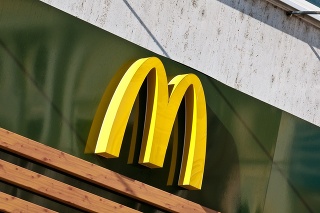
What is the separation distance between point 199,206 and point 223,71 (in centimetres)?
171

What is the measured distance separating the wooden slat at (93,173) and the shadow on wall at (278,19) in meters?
2.45

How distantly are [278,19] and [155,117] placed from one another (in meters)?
2.73

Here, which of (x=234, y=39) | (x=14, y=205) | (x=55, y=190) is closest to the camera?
(x=14, y=205)

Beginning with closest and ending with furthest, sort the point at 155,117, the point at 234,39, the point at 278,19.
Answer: the point at 155,117 → the point at 234,39 → the point at 278,19

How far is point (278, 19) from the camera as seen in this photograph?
1187 cm

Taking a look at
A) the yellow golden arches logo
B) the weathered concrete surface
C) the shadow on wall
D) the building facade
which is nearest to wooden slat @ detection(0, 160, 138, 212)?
the building facade

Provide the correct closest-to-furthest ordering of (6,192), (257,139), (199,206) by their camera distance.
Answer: (6,192) < (199,206) < (257,139)

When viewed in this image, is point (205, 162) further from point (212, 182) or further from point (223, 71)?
point (223, 71)

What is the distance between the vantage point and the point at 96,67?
31.6 ft

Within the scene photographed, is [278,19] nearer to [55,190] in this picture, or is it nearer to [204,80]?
[204,80]

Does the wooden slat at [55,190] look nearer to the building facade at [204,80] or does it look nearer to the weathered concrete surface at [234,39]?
the building facade at [204,80]

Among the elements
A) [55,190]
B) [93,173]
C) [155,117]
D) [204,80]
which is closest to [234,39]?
[204,80]

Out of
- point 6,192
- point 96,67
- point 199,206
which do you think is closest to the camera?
point 6,192

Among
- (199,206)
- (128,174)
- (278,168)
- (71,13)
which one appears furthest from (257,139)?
(71,13)
